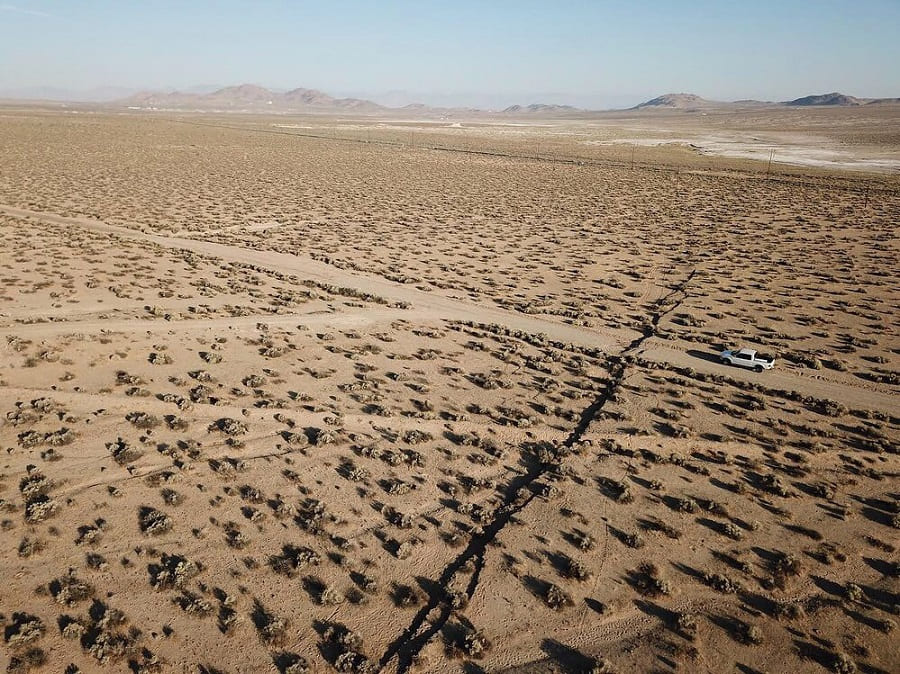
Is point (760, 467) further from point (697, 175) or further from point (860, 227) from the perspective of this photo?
point (697, 175)

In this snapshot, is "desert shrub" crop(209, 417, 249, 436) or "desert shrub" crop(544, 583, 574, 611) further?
"desert shrub" crop(209, 417, 249, 436)

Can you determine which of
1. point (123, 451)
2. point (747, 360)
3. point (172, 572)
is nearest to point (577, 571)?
point (172, 572)

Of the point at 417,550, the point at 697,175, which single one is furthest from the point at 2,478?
the point at 697,175

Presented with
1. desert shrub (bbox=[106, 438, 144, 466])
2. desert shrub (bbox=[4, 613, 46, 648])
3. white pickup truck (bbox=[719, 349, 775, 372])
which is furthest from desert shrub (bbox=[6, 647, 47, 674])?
white pickup truck (bbox=[719, 349, 775, 372])

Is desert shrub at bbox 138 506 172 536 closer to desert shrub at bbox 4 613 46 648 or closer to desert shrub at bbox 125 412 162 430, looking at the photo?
desert shrub at bbox 4 613 46 648

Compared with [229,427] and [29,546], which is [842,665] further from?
[29,546]

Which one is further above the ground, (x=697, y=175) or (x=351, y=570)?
(x=697, y=175)

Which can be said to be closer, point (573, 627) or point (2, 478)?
point (573, 627)
